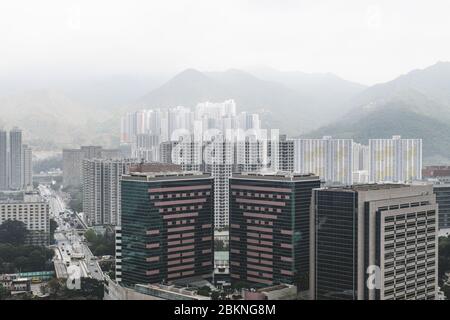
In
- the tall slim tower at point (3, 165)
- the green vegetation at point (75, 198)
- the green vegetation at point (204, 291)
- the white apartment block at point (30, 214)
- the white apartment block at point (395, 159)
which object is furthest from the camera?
the green vegetation at point (75, 198)

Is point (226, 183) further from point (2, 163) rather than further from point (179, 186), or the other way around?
point (2, 163)

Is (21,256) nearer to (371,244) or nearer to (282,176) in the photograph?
(282,176)

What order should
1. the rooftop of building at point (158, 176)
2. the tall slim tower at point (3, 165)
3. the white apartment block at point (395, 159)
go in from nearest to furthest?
the rooftop of building at point (158, 176)
the white apartment block at point (395, 159)
the tall slim tower at point (3, 165)

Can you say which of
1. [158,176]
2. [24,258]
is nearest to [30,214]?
[24,258]

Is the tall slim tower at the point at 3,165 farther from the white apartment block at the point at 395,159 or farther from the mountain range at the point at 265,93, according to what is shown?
the white apartment block at the point at 395,159

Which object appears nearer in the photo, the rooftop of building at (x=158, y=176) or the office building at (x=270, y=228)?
the office building at (x=270, y=228)

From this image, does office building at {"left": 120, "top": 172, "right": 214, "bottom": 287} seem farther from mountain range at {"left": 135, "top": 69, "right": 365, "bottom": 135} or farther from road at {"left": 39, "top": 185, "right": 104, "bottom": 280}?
mountain range at {"left": 135, "top": 69, "right": 365, "bottom": 135}

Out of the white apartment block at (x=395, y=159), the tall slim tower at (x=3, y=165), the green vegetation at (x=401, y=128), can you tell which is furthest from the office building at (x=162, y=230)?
the tall slim tower at (x=3, y=165)
